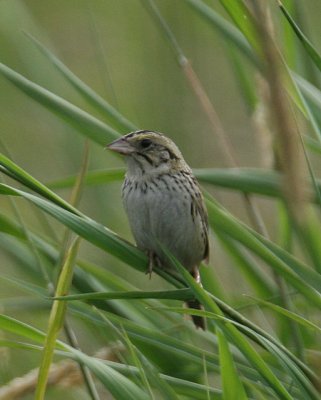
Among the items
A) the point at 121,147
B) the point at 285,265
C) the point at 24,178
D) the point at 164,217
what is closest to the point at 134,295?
the point at 24,178

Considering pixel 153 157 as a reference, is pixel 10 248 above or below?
below

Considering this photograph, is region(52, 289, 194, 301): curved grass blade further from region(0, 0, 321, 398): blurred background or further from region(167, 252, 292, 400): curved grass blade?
region(0, 0, 321, 398): blurred background

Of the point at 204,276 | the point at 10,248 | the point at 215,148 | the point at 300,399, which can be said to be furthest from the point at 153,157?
the point at 215,148

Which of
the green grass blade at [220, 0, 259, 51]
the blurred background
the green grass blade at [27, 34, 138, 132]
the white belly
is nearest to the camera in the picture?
the green grass blade at [220, 0, 259, 51]

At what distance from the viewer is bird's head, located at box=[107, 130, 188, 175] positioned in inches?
111

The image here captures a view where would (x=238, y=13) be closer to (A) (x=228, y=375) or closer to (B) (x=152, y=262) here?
(B) (x=152, y=262)

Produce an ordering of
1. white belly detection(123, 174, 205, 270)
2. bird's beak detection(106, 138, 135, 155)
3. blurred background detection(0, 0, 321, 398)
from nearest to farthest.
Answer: bird's beak detection(106, 138, 135, 155), white belly detection(123, 174, 205, 270), blurred background detection(0, 0, 321, 398)

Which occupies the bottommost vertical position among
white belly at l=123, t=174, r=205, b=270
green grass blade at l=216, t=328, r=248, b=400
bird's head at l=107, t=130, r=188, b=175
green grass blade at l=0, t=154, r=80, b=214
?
green grass blade at l=216, t=328, r=248, b=400

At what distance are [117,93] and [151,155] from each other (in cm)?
79

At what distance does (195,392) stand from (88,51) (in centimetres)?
283

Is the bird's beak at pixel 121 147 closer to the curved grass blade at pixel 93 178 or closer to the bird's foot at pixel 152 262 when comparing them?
the curved grass blade at pixel 93 178

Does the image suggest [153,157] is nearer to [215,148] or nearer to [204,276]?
[204,276]

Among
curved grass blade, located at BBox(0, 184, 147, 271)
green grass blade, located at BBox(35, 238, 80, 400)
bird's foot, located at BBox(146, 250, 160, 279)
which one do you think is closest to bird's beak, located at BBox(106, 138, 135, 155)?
bird's foot, located at BBox(146, 250, 160, 279)

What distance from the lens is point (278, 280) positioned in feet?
7.64
